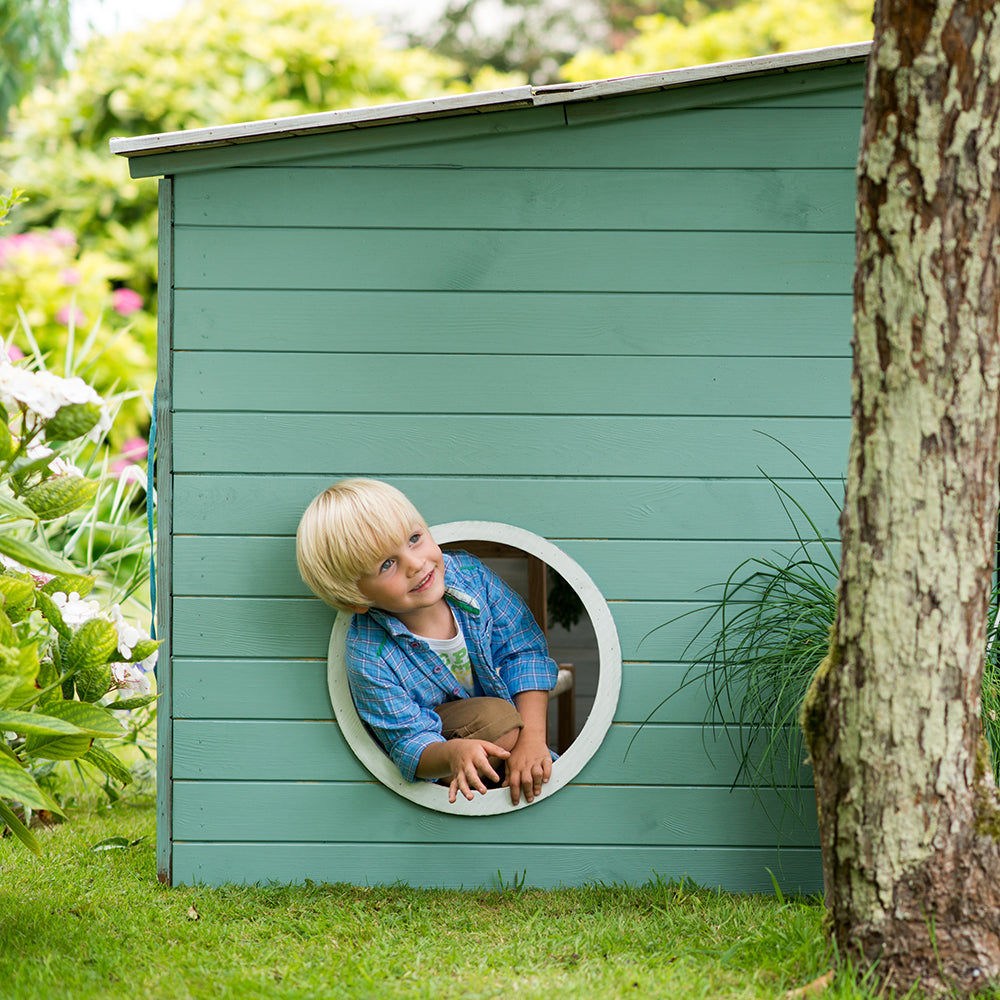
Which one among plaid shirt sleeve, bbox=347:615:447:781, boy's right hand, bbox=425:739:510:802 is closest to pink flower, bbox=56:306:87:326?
plaid shirt sleeve, bbox=347:615:447:781

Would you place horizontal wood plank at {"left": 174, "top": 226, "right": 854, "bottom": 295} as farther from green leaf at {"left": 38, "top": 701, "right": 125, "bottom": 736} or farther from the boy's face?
green leaf at {"left": 38, "top": 701, "right": 125, "bottom": 736}

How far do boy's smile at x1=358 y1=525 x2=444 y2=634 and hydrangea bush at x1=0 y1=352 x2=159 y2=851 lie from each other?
0.49 metres

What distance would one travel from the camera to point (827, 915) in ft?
6.15

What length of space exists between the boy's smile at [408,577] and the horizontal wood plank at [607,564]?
0.21m

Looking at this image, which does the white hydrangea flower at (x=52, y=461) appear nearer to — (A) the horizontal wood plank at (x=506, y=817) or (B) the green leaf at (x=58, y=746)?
(B) the green leaf at (x=58, y=746)

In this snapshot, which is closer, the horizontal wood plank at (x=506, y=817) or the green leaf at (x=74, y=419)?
the green leaf at (x=74, y=419)

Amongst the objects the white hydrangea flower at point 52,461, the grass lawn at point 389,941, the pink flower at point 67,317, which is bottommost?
the grass lawn at point 389,941

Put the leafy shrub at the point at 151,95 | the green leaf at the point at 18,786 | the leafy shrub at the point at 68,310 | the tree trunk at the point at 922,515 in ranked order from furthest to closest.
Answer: the leafy shrub at the point at 151,95, the leafy shrub at the point at 68,310, the green leaf at the point at 18,786, the tree trunk at the point at 922,515

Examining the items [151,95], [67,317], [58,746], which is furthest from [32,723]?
[151,95]

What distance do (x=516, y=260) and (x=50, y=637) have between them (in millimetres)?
1340

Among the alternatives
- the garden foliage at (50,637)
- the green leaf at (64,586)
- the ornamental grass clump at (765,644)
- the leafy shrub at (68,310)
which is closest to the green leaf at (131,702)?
the garden foliage at (50,637)

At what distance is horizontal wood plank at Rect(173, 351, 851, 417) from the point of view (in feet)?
7.96

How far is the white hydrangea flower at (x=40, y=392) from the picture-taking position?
1.88 m

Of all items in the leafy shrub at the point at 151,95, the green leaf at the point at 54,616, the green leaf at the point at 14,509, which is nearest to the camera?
the green leaf at the point at 14,509
